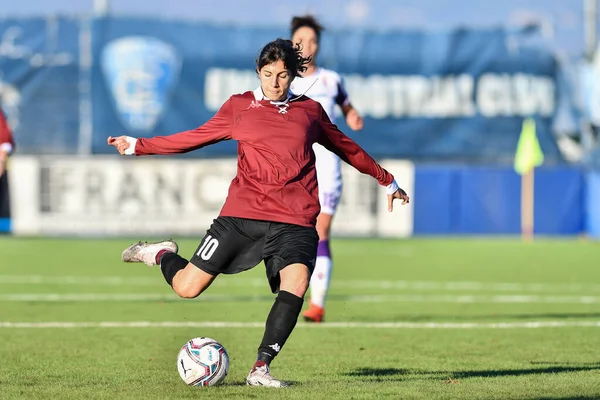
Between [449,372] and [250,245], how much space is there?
1.52m

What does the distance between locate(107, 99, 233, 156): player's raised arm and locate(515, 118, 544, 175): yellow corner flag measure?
21685 millimetres

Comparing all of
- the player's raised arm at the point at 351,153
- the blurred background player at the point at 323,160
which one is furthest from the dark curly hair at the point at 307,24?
the player's raised arm at the point at 351,153

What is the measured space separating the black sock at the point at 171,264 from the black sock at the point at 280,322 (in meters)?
0.81

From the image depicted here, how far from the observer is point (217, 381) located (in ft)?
23.3

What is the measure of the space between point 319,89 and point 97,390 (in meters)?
5.06

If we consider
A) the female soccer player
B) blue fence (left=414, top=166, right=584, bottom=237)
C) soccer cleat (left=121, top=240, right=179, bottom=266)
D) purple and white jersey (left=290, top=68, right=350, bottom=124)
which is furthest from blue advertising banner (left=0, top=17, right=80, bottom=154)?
the female soccer player

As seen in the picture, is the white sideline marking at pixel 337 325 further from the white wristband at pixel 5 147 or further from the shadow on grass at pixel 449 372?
the shadow on grass at pixel 449 372

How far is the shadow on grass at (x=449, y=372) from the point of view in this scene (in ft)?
25.1

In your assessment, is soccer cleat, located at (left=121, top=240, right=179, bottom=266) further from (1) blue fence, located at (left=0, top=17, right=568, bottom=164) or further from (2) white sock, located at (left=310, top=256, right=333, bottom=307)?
(1) blue fence, located at (left=0, top=17, right=568, bottom=164)

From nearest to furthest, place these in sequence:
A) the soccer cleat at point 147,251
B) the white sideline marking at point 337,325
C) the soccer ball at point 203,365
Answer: the soccer ball at point 203,365, the soccer cleat at point 147,251, the white sideline marking at point 337,325

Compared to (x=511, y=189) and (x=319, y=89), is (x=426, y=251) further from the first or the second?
(x=319, y=89)

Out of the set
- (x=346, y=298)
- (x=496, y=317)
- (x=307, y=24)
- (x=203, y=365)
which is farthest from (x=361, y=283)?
(x=203, y=365)

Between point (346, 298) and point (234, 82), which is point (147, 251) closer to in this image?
point (346, 298)

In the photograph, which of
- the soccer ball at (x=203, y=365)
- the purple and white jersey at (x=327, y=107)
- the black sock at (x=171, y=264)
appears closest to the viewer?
the soccer ball at (x=203, y=365)
